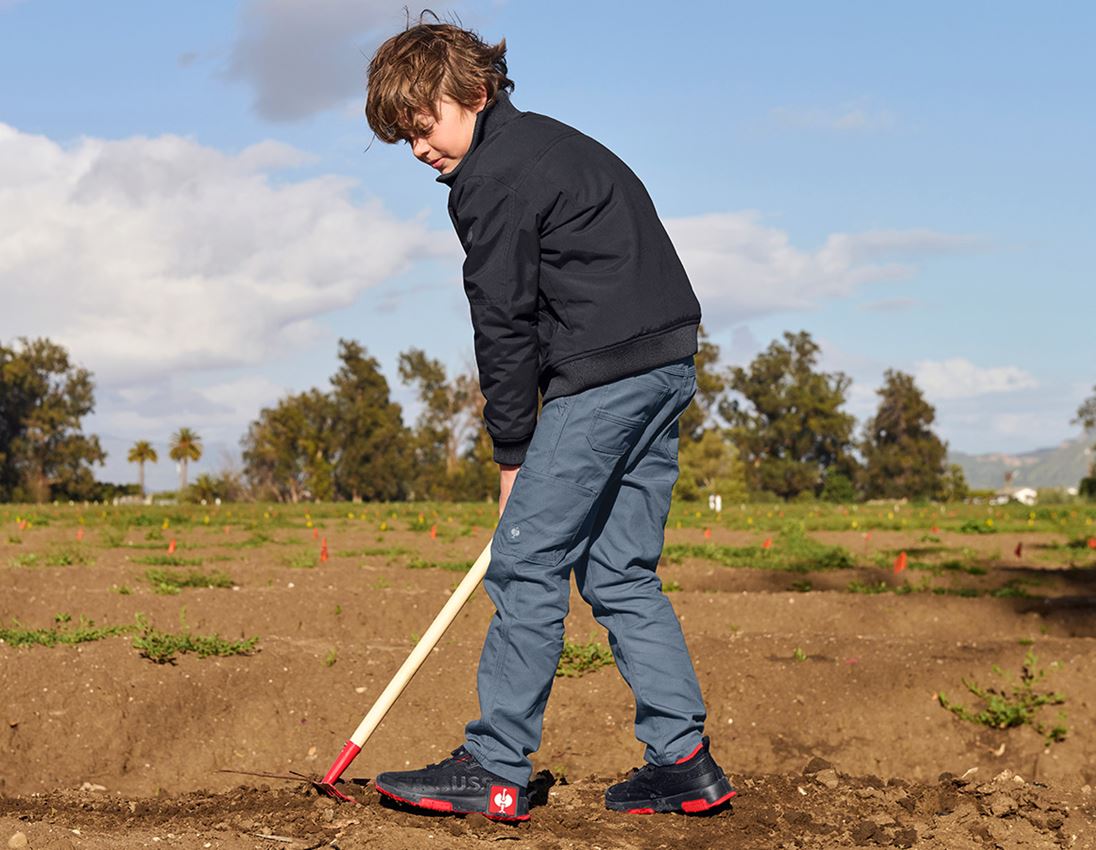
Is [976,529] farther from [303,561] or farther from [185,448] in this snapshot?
[185,448]

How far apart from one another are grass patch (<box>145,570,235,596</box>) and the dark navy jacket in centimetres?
647

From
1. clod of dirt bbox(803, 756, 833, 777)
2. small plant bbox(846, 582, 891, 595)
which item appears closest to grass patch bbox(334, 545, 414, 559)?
small plant bbox(846, 582, 891, 595)

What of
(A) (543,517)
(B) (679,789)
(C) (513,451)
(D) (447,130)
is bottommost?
(B) (679,789)

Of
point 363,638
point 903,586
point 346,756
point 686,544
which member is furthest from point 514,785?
point 686,544

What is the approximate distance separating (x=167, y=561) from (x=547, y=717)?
750cm

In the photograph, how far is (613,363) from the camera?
3.88m

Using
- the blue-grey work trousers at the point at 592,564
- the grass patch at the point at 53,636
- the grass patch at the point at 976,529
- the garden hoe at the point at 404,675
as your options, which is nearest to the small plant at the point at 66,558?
the grass patch at the point at 53,636

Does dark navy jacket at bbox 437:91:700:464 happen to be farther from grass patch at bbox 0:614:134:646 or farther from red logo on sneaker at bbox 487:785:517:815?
grass patch at bbox 0:614:134:646

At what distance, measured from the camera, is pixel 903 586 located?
11680 millimetres

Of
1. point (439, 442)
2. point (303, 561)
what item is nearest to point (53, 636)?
point (303, 561)

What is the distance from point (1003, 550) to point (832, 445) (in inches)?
2241

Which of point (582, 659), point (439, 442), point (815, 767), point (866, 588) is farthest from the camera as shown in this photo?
point (439, 442)

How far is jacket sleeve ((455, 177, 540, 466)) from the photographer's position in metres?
3.75

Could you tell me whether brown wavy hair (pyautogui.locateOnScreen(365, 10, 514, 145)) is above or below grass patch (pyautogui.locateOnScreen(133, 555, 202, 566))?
above
